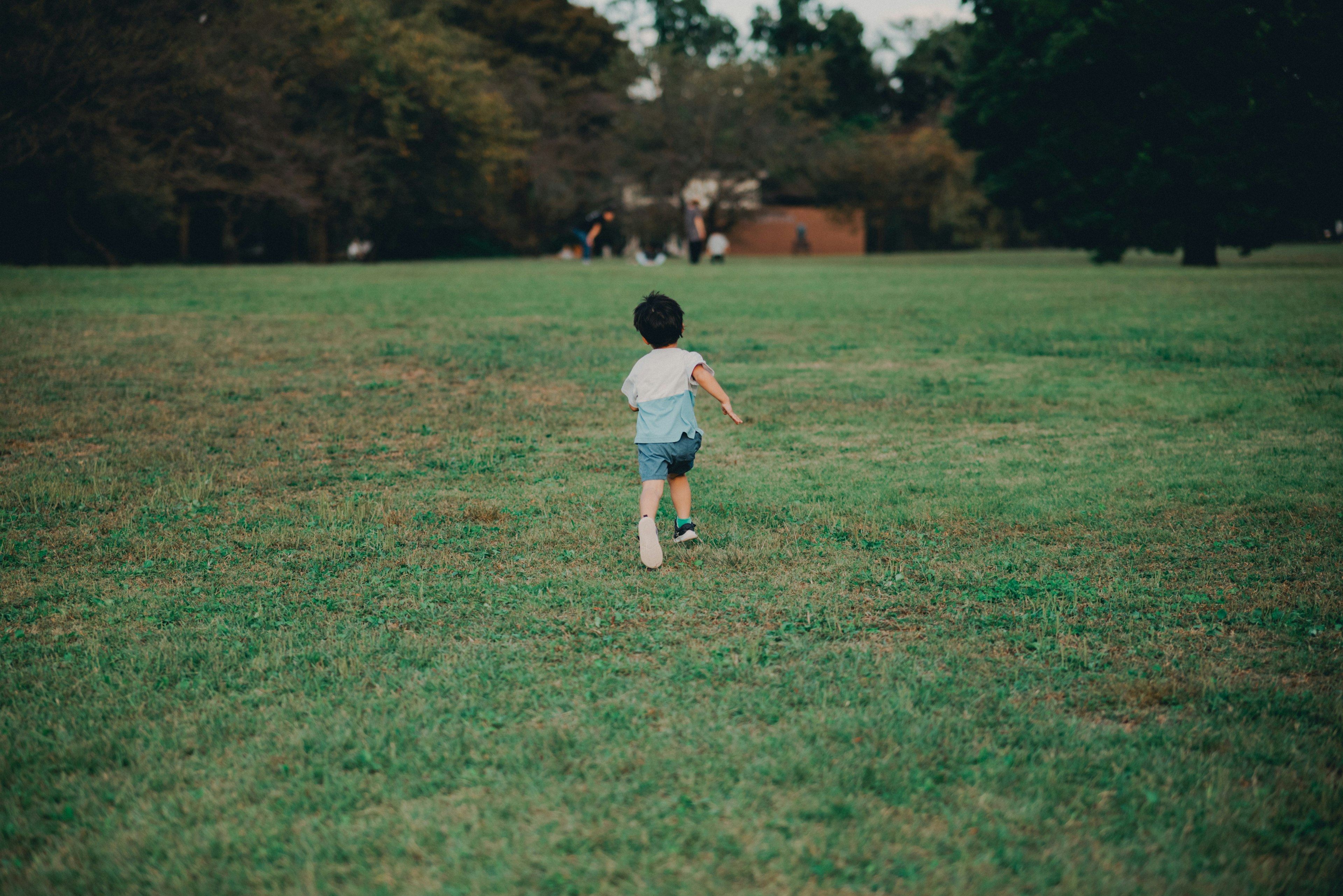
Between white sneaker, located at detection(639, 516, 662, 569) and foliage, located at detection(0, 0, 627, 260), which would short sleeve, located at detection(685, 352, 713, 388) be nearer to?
white sneaker, located at detection(639, 516, 662, 569)

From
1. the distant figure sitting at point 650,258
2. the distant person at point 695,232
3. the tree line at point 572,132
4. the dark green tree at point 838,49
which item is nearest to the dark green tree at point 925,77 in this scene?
the dark green tree at point 838,49

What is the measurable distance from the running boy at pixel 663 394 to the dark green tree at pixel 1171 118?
82.6ft

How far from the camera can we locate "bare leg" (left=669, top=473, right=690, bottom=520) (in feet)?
16.4

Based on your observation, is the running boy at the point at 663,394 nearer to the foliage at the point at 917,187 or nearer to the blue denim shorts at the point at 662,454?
the blue denim shorts at the point at 662,454

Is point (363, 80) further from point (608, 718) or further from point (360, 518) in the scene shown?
point (608, 718)

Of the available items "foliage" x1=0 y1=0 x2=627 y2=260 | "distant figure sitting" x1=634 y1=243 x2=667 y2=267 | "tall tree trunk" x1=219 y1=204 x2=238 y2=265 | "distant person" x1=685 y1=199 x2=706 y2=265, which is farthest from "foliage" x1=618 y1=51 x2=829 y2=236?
"tall tree trunk" x1=219 y1=204 x2=238 y2=265

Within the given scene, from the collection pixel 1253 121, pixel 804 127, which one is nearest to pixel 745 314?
pixel 1253 121

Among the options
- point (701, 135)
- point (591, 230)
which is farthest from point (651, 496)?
point (701, 135)

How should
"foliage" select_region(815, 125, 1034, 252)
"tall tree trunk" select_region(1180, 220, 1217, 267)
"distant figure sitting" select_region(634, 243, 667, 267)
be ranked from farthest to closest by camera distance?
"foliage" select_region(815, 125, 1034, 252)
"distant figure sitting" select_region(634, 243, 667, 267)
"tall tree trunk" select_region(1180, 220, 1217, 267)

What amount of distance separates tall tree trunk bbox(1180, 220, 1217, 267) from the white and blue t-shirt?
26.5 metres

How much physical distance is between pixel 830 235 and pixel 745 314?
45.8m

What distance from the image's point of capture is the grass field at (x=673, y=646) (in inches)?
100

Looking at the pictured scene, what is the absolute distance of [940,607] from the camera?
4074 millimetres

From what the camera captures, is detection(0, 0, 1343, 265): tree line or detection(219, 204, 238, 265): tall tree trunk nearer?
A: detection(0, 0, 1343, 265): tree line
